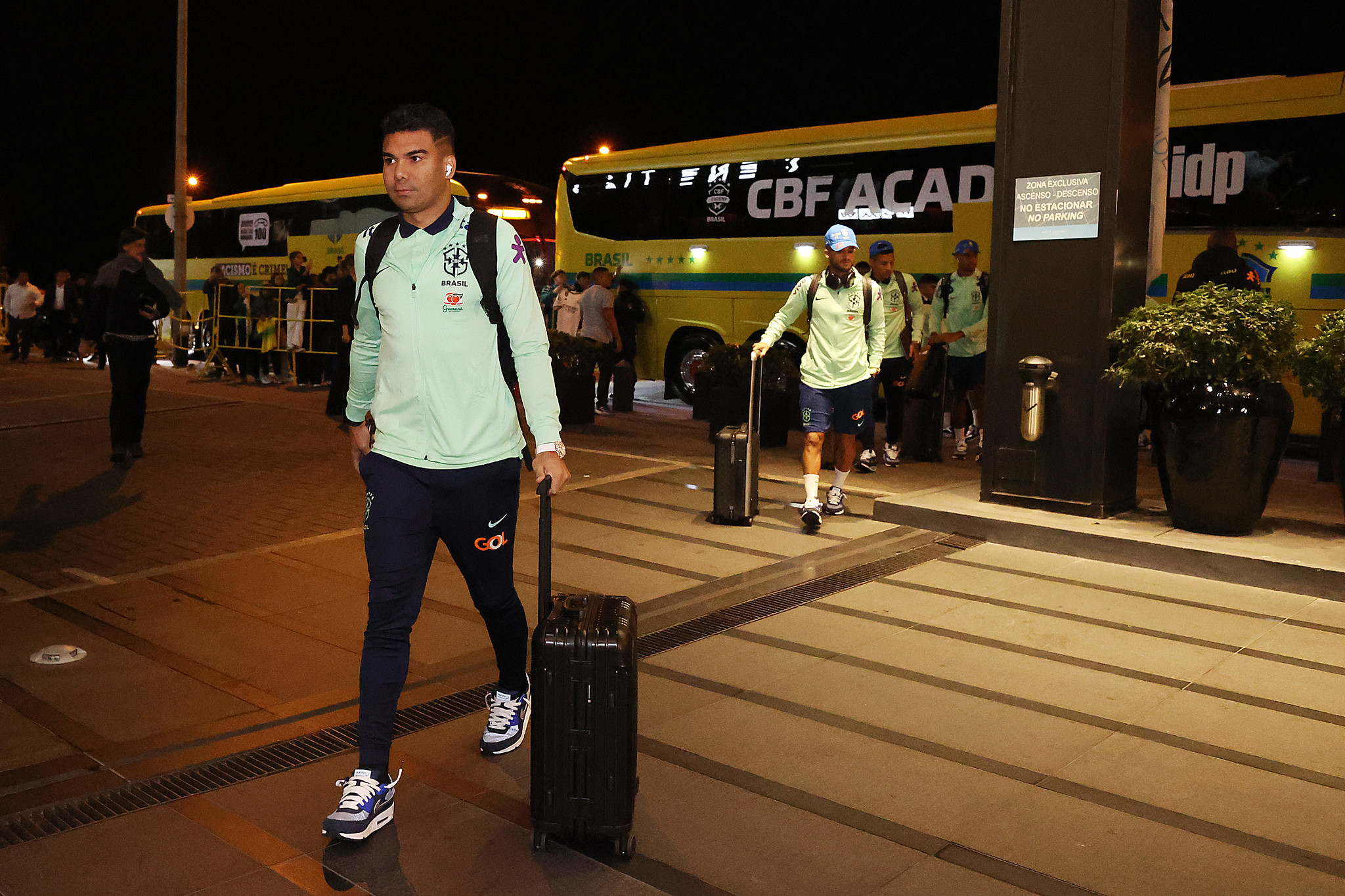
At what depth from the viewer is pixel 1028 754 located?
14.0 feet

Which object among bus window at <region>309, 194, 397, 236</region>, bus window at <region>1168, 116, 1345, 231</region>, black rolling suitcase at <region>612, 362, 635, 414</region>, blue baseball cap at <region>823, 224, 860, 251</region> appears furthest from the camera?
bus window at <region>309, 194, 397, 236</region>

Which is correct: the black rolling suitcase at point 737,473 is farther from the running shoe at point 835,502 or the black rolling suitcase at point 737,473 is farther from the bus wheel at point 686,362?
the bus wheel at point 686,362

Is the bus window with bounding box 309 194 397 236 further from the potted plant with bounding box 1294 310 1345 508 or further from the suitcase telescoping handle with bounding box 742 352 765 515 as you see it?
the potted plant with bounding box 1294 310 1345 508

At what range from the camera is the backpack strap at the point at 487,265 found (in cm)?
362

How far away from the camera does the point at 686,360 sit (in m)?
16.9

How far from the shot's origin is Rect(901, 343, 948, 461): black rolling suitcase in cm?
1127

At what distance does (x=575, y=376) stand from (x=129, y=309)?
5111 mm

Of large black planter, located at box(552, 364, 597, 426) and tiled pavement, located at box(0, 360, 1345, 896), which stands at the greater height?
large black planter, located at box(552, 364, 597, 426)

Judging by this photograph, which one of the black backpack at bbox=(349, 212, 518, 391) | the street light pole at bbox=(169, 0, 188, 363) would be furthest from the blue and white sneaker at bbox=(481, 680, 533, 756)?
the street light pole at bbox=(169, 0, 188, 363)

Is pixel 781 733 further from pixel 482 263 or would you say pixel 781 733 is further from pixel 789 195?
pixel 789 195

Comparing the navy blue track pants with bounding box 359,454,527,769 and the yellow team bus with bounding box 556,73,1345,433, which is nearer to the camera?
the navy blue track pants with bounding box 359,454,527,769

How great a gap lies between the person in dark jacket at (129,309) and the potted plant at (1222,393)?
7433mm

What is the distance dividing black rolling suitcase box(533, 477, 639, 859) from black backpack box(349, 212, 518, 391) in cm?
53

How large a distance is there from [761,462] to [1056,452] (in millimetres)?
3477
